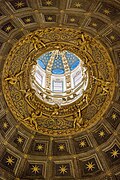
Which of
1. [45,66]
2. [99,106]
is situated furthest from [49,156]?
[45,66]

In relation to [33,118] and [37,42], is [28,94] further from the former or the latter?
[37,42]

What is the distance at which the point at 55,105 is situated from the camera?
1216 inches

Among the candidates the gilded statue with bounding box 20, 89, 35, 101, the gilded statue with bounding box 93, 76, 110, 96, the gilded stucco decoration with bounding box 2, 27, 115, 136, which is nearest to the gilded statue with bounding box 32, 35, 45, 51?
the gilded stucco decoration with bounding box 2, 27, 115, 136

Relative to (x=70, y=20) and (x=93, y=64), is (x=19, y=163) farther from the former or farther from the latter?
(x=70, y=20)

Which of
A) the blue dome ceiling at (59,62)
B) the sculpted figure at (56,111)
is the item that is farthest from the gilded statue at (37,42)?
the blue dome ceiling at (59,62)

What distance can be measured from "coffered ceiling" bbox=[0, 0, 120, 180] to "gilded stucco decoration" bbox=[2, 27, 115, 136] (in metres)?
0.43

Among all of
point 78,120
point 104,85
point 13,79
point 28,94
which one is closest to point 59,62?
point 28,94

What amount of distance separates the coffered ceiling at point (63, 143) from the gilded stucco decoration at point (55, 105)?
432mm

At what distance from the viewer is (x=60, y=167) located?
30031 millimetres

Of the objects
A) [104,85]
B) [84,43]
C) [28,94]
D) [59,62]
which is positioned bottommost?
[104,85]

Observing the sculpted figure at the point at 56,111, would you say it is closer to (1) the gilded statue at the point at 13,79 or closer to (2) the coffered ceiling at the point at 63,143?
(2) the coffered ceiling at the point at 63,143

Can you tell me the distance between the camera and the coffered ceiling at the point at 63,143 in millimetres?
26578

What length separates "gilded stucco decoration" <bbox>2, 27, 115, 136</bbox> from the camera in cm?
2795

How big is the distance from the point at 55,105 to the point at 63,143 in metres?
2.93
